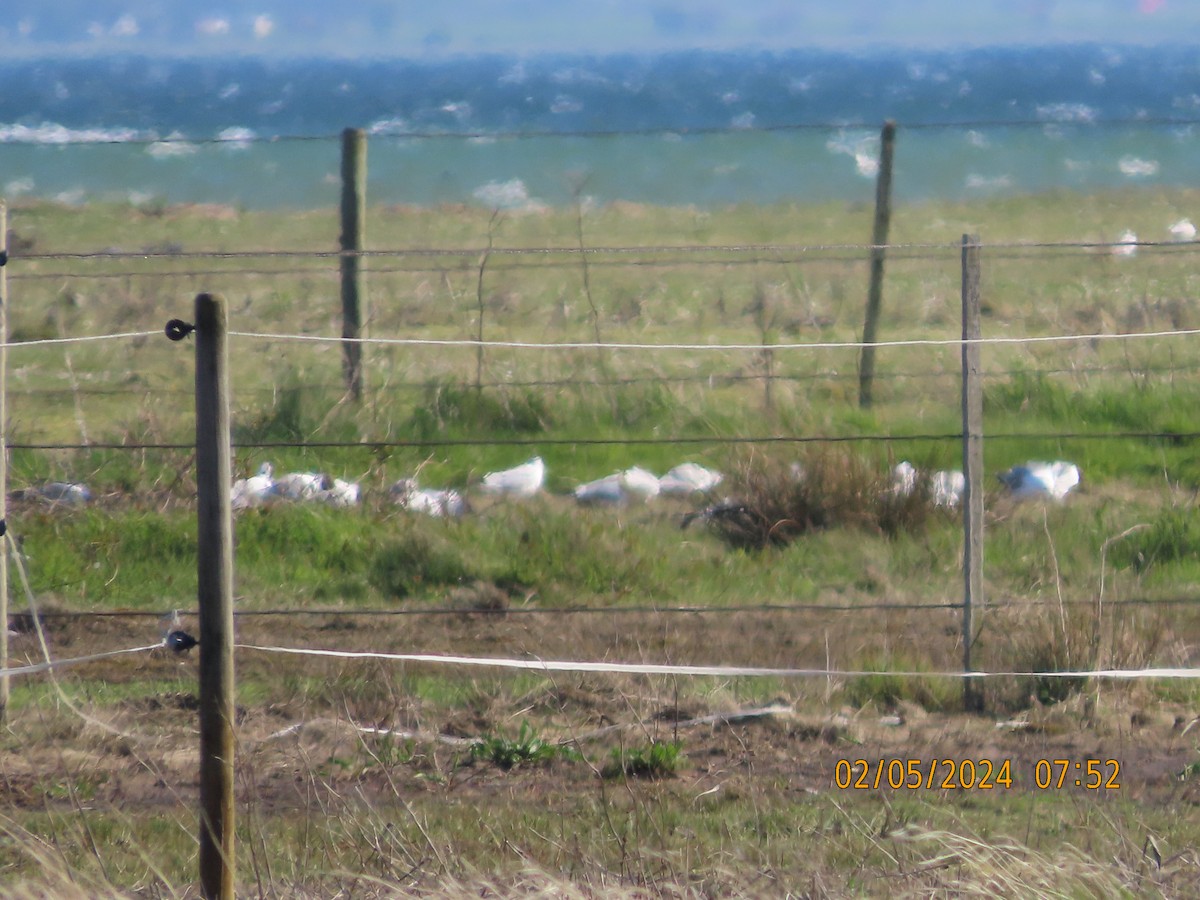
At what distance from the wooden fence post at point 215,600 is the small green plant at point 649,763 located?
1286mm

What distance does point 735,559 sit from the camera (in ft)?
18.1

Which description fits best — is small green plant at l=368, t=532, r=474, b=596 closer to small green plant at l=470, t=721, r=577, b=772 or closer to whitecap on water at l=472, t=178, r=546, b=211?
small green plant at l=470, t=721, r=577, b=772

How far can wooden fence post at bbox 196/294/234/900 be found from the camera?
283 centimetres

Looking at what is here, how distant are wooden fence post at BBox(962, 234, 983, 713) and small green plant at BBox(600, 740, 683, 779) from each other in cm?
99

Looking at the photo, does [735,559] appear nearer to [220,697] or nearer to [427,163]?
[220,697]

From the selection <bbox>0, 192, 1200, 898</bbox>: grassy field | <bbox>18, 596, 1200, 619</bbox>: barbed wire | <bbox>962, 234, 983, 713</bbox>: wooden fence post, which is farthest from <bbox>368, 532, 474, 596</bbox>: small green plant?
<bbox>962, 234, 983, 713</bbox>: wooden fence post

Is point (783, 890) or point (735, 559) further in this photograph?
point (735, 559)

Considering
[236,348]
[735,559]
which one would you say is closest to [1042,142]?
[236,348]

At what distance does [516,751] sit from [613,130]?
32.0 ft

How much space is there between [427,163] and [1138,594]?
2449 centimetres

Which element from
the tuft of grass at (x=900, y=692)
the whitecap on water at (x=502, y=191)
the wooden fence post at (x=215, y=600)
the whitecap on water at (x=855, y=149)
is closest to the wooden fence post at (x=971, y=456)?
the tuft of grass at (x=900, y=692)

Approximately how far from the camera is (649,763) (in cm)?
396

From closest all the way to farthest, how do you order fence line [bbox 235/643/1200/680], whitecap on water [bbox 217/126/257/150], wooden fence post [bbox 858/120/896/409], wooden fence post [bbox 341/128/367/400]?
1. fence line [bbox 235/643/1200/680]
2. whitecap on water [bbox 217/126/257/150]
3. wooden fence post [bbox 341/128/367/400]
4. wooden fence post [bbox 858/120/896/409]

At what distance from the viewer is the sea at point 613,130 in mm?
21875
